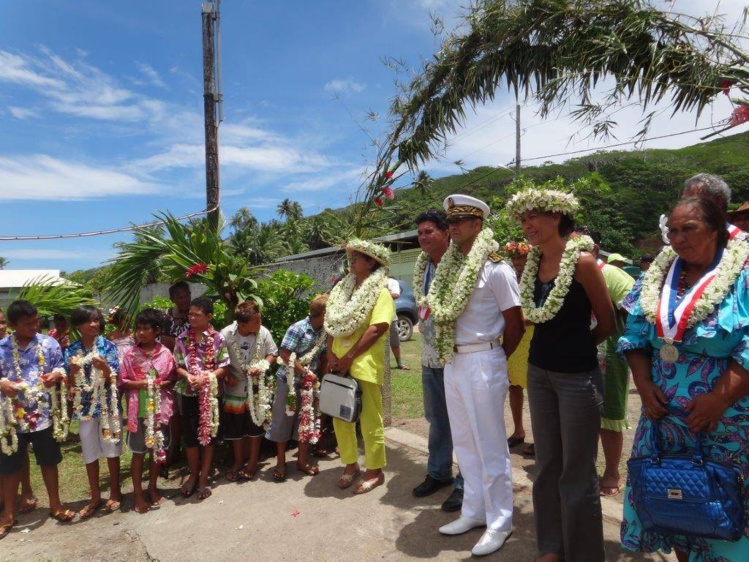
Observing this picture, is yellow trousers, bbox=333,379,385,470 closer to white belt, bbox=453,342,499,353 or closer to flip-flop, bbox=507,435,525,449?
white belt, bbox=453,342,499,353

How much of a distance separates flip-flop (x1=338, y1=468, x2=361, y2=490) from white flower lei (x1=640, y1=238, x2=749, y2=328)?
9.41ft

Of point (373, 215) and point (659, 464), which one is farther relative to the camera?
point (373, 215)

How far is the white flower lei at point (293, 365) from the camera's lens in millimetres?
4824

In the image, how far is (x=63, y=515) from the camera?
4207mm

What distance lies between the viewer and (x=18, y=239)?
7.02m

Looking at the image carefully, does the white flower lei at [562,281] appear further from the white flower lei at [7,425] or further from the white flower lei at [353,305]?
the white flower lei at [7,425]

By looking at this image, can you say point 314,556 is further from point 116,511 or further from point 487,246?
point 487,246

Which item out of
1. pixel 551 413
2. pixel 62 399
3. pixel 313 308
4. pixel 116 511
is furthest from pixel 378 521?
pixel 62 399

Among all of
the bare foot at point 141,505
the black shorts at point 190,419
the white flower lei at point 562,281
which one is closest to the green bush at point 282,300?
the black shorts at point 190,419

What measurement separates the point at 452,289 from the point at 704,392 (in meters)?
1.56

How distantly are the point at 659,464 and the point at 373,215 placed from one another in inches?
145

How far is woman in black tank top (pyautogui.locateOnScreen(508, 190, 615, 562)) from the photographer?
2742 millimetres

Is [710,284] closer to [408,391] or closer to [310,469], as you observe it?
[310,469]

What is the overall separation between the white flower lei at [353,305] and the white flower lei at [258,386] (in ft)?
2.87
